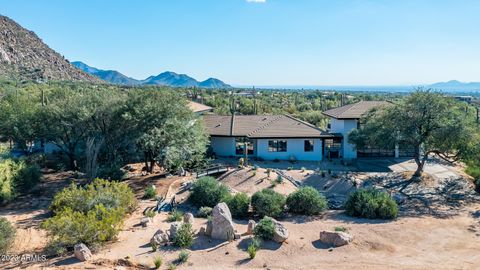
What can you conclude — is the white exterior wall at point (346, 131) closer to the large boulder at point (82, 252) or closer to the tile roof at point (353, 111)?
the tile roof at point (353, 111)

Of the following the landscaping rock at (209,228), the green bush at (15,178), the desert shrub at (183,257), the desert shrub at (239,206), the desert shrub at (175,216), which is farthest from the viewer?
the green bush at (15,178)

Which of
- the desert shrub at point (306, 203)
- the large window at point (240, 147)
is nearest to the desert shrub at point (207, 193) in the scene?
the desert shrub at point (306, 203)

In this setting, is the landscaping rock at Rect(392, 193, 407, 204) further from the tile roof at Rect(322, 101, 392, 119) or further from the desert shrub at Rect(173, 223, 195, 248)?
the desert shrub at Rect(173, 223, 195, 248)

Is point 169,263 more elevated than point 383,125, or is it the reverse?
point 383,125

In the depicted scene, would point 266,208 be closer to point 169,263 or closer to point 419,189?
point 169,263

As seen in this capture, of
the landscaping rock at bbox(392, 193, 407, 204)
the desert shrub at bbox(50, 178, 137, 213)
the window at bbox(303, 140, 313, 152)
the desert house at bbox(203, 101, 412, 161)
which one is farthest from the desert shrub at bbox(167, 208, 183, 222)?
the window at bbox(303, 140, 313, 152)

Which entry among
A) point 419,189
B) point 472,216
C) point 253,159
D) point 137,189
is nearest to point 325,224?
point 472,216
